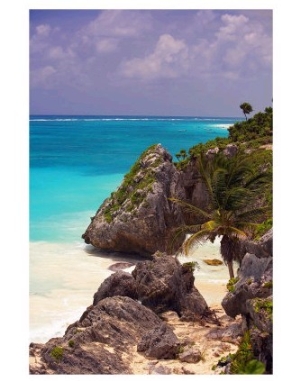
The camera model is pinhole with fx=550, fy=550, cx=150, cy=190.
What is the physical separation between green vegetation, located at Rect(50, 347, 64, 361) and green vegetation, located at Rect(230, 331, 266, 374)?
273 cm

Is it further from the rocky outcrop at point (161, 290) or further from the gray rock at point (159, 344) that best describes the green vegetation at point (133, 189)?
the gray rock at point (159, 344)

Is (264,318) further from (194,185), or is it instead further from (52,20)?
(194,185)

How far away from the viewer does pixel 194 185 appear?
20.8m

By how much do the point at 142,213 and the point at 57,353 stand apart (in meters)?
9.22

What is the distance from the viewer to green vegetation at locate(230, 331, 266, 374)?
23.3ft

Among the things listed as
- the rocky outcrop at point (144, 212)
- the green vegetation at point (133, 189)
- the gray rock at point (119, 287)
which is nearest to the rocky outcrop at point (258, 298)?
the gray rock at point (119, 287)

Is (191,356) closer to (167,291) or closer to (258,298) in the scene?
(258,298)

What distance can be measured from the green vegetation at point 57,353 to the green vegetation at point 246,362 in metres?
2.73

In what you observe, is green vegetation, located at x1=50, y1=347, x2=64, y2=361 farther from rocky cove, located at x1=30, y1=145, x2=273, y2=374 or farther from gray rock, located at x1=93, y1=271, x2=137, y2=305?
gray rock, located at x1=93, y1=271, x2=137, y2=305

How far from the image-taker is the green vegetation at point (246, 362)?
709 cm

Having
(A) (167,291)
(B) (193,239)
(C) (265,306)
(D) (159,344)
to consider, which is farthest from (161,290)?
(C) (265,306)
